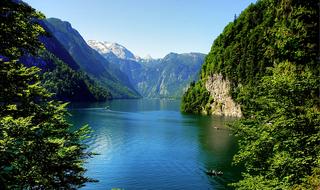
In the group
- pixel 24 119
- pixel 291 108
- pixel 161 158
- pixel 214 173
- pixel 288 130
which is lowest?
pixel 161 158

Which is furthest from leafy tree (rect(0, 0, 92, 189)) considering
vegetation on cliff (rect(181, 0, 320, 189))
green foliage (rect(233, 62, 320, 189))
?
vegetation on cliff (rect(181, 0, 320, 189))

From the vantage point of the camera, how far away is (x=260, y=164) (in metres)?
30.0

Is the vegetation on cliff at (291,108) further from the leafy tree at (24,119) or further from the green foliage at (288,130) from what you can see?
the leafy tree at (24,119)

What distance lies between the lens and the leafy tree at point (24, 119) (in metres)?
17.5

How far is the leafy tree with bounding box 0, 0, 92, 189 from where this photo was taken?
57.4ft

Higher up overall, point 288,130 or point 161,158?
point 288,130

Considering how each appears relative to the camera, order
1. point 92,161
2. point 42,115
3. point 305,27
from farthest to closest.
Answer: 1. point 92,161
2. point 305,27
3. point 42,115

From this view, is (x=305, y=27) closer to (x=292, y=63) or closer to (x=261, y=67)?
(x=292, y=63)

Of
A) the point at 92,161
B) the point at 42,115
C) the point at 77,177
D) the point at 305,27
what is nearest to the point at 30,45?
the point at 42,115

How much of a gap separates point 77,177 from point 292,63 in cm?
1890

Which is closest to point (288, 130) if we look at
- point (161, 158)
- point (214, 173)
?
point (214, 173)

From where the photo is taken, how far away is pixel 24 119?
18922 millimetres

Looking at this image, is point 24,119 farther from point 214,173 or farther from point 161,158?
point 161,158

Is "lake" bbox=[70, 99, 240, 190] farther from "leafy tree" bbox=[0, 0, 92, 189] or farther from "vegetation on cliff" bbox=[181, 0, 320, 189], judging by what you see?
"leafy tree" bbox=[0, 0, 92, 189]
